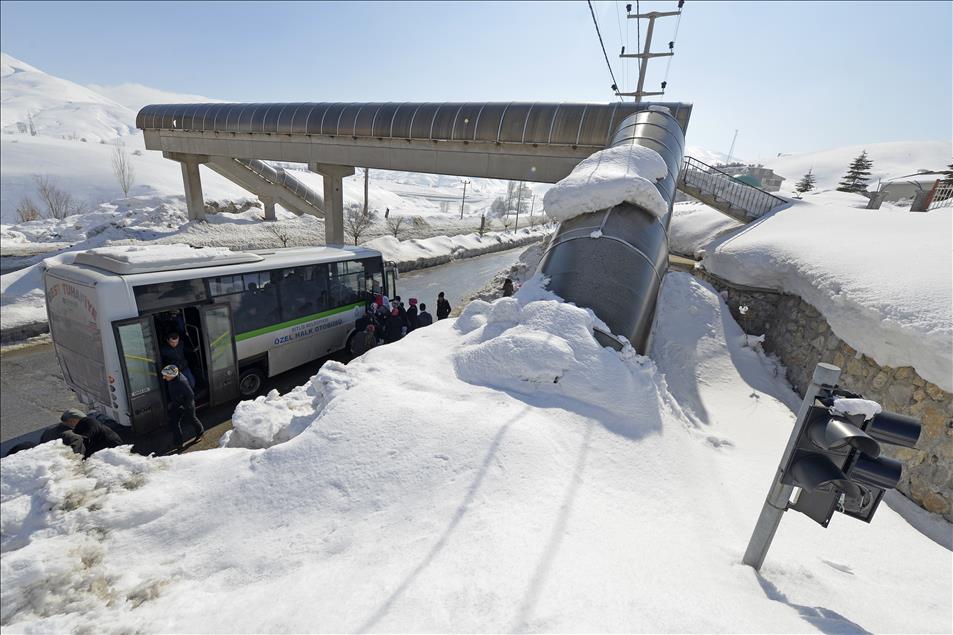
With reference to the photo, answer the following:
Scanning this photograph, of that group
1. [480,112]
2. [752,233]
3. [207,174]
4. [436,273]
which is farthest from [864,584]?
[207,174]

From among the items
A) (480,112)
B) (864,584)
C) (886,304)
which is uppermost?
(480,112)

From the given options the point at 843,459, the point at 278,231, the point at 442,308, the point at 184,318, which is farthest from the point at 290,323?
the point at 278,231

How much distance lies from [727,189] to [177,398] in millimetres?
18092

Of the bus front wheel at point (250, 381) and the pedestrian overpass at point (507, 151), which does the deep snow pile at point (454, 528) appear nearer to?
the pedestrian overpass at point (507, 151)

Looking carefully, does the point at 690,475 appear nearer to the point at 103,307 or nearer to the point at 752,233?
the point at 103,307

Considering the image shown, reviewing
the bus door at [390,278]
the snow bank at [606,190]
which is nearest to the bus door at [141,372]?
the bus door at [390,278]

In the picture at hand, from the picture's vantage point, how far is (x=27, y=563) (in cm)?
214

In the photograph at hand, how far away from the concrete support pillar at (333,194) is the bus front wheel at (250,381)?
1530cm

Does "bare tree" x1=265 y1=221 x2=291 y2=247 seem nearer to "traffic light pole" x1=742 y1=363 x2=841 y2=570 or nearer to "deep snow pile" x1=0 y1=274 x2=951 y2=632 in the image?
"deep snow pile" x1=0 y1=274 x2=951 y2=632

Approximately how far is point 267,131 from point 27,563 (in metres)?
23.9

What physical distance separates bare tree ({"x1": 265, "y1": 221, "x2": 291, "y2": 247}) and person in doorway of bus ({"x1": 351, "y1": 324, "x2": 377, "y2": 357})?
66.6 ft

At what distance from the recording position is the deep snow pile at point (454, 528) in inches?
87.2

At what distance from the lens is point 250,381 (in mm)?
8500

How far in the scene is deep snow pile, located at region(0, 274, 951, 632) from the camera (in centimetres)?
221
